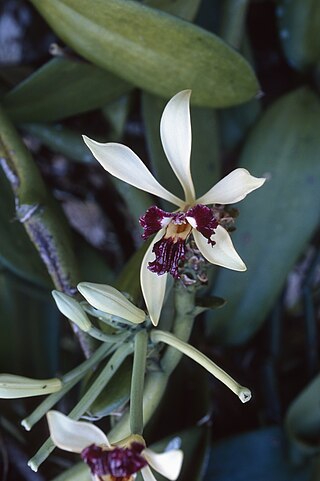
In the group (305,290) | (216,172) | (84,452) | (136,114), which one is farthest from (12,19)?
(84,452)

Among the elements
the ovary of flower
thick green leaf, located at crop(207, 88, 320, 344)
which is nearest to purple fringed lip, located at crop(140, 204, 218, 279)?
the ovary of flower

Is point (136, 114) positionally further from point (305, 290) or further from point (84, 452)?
point (84, 452)

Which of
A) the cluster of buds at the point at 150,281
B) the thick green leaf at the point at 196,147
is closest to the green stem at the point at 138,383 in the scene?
the cluster of buds at the point at 150,281

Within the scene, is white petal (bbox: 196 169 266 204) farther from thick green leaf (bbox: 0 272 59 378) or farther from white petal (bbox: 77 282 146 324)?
thick green leaf (bbox: 0 272 59 378)

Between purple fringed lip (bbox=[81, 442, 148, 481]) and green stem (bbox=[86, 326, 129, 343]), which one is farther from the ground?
green stem (bbox=[86, 326, 129, 343])

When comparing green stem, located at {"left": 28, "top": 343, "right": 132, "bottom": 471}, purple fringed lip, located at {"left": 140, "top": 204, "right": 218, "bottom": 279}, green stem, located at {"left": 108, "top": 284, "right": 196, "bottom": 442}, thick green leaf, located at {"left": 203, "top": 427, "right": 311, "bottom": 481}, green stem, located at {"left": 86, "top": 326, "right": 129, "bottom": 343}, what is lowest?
thick green leaf, located at {"left": 203, "top": 427, "right": 311, "bottom": 481}

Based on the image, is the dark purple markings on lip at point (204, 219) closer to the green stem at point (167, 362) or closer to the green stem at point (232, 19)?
the green stem at point (167, 362)
